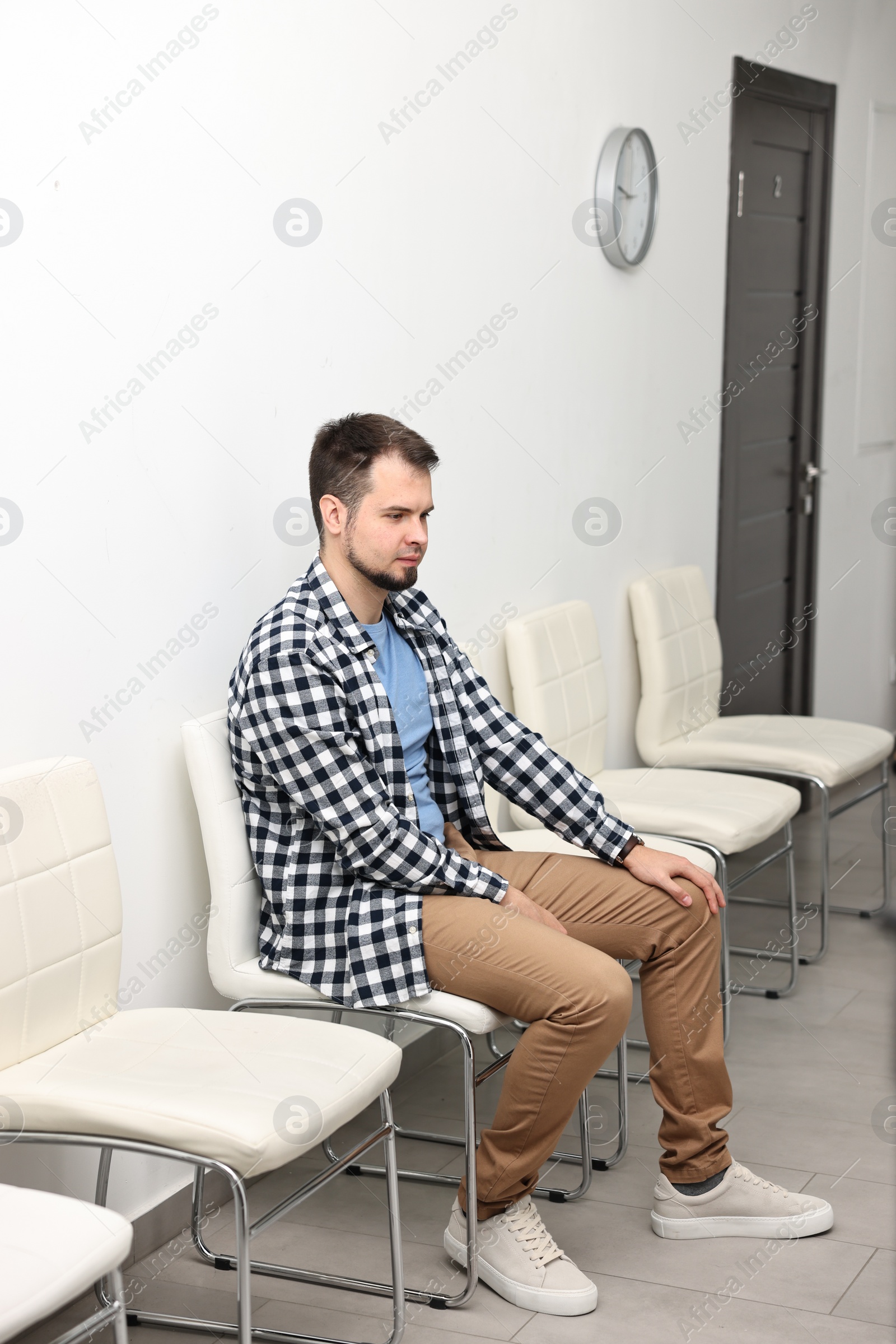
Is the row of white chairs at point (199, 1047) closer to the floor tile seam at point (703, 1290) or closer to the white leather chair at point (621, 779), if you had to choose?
the floor tile seam at point (703, 1290)

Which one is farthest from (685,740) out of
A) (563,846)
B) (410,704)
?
(410,704)

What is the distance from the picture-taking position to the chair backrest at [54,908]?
1923mm

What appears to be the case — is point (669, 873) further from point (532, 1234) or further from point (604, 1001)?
point (532, 1234)

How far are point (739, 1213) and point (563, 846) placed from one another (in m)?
0.78

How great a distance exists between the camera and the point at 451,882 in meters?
2.28

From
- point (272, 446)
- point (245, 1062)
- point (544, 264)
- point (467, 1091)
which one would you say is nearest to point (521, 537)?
point (544, 264)

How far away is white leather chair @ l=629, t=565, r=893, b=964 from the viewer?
3.75 meters

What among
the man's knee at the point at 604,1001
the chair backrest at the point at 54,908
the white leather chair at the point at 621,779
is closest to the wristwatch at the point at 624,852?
the man's knee at the point at 604,1001

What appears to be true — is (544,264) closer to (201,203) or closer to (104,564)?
(201,203)

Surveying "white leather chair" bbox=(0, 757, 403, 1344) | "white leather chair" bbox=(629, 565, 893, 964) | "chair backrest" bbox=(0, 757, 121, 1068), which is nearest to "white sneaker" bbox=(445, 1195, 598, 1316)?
"white leather chair" bbox=(0, 757, 403, 1344)

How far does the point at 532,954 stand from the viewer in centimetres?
220

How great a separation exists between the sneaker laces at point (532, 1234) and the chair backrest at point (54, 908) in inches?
27.5

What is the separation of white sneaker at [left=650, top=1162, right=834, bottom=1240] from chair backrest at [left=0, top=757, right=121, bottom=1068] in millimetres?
989

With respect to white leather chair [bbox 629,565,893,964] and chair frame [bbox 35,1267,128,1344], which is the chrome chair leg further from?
white leather chair [bbox 629,565,893,964]
